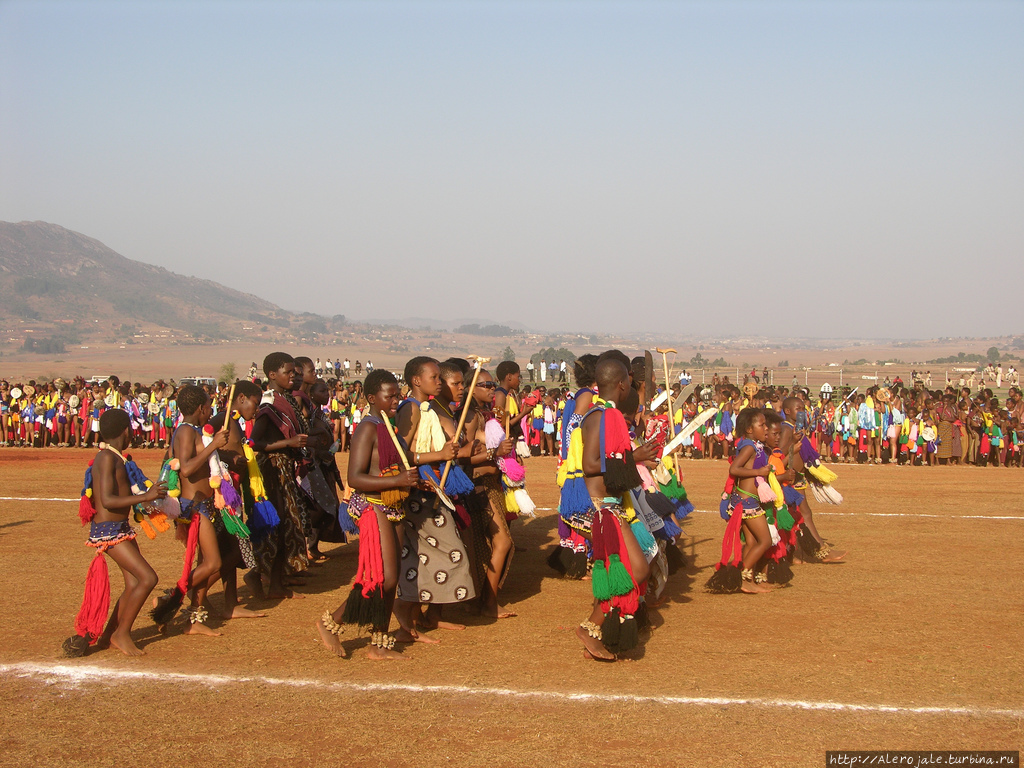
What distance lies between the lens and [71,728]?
5109 mm

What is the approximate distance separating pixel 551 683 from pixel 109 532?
10.8ft

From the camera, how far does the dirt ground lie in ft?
15.8

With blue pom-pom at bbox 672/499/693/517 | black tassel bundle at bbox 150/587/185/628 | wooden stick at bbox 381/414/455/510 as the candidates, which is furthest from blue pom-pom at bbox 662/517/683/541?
black tassel bundle at bbox 150/587/185/628

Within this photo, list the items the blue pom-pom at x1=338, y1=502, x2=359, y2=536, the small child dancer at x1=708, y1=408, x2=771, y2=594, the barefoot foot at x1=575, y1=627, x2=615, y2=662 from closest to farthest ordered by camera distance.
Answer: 1. the barefoot foot at x1=575, y1=627, x2=615, y2=662
2. the blue pom-pom at x1=338, y1=502, x2=359, y2=536
3. the small child dancer at x1=708, y1=408, x2=771, y2=594

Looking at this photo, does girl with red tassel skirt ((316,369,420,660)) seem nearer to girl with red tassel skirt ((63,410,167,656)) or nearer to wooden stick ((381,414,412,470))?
wooden stick ((381,414,412,470))

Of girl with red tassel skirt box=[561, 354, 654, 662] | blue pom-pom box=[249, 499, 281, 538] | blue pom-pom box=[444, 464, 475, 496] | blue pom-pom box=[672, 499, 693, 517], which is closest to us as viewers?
girl with red tassel skirt box=[561, 354, 654, 662]

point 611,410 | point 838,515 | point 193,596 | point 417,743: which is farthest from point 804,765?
point 838,515

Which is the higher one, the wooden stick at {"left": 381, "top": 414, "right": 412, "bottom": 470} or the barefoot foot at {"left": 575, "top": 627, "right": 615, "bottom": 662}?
the wooden stick at {"left": 381, "top": 414, "right": 412, "bottom": 470}

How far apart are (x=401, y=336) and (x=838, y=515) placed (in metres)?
178


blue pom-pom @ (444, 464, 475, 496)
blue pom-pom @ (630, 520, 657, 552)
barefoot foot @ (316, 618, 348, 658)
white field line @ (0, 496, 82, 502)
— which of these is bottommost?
white field line @ (0, 496, 82, 502)

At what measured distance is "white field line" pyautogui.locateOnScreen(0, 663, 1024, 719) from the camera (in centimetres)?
525

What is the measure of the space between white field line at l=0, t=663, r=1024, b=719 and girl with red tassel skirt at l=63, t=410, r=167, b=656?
1.02ft

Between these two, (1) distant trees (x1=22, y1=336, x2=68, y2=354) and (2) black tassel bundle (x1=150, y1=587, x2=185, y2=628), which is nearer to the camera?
(2) black tassel bundle (x1=150, y1=587, x2=185, y2=628)

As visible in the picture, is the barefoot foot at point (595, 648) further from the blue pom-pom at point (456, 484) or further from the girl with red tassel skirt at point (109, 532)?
the girl with red tassel skirt at point (109, 532)
